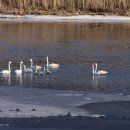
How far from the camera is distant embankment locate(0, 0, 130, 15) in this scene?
146 ft

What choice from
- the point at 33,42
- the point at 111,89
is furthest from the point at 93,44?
the point at 111,89

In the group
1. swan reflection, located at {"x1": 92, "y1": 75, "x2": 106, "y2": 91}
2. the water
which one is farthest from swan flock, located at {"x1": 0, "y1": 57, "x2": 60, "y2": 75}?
swan reflection, located at {"x1": 92, "y1": 75, "x2": 106, "y2": 91}

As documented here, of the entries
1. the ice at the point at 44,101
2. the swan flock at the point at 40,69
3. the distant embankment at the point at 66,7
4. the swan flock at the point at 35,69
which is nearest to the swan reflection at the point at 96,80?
the swan flock at the point at 40,69

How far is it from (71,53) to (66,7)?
24.7 metres

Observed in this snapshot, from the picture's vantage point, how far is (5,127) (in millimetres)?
9781

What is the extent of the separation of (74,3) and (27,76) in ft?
101

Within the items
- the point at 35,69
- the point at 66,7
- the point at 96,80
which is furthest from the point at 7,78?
the point at 66,7

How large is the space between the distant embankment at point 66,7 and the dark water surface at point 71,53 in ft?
29.1

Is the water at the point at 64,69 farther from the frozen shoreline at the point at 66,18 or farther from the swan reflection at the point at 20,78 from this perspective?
the frozen shoreline at the point at 66,18

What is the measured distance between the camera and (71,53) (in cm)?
2152

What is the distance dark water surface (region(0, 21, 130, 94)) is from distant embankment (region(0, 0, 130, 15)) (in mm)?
8858

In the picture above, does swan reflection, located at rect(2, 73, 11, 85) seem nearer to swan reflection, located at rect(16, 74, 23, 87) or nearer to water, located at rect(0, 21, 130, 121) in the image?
water, located at rect(0, 21, 130, 121)

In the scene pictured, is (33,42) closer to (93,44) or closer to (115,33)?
(93,44)

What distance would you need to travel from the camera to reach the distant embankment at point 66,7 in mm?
44469
